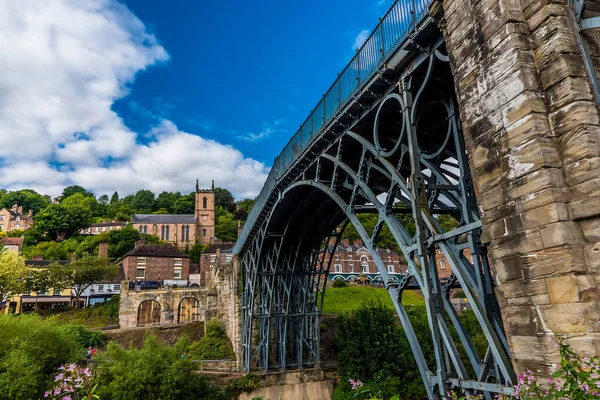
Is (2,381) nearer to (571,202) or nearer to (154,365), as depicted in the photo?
Answer: (154,365)

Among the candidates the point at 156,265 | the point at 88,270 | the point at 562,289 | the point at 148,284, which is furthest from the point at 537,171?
the point at 156,265

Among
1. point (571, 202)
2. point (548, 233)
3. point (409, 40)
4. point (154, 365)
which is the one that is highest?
point (409, 40)

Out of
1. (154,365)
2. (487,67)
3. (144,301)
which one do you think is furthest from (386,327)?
(144,301)

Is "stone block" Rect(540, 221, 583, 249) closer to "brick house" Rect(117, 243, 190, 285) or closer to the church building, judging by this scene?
"brick house" Rect(117, 243, 190, 285)

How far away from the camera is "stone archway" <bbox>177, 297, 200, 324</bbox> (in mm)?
36719

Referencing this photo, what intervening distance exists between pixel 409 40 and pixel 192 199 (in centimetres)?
10438

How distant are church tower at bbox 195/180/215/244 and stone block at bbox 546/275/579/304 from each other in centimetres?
7368

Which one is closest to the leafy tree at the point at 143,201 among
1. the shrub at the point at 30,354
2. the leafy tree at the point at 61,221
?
the leafy tree at the point at 61,221

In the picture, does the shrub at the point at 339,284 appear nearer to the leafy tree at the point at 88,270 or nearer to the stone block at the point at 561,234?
the leafy tree at the point at 88,270

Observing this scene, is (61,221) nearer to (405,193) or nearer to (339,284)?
(339,284)

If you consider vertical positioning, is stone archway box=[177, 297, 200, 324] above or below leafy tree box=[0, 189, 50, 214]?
below

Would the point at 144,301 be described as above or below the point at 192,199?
below

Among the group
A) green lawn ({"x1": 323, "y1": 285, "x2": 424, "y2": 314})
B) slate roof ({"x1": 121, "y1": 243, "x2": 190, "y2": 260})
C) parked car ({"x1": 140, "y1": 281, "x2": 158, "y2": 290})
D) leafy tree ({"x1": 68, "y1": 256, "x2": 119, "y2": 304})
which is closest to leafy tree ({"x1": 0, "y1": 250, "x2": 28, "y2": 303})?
leafy tree ({"x1": 68, "y1": 256, "x2": 119, "y2": 304})

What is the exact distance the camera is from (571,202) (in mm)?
3707
